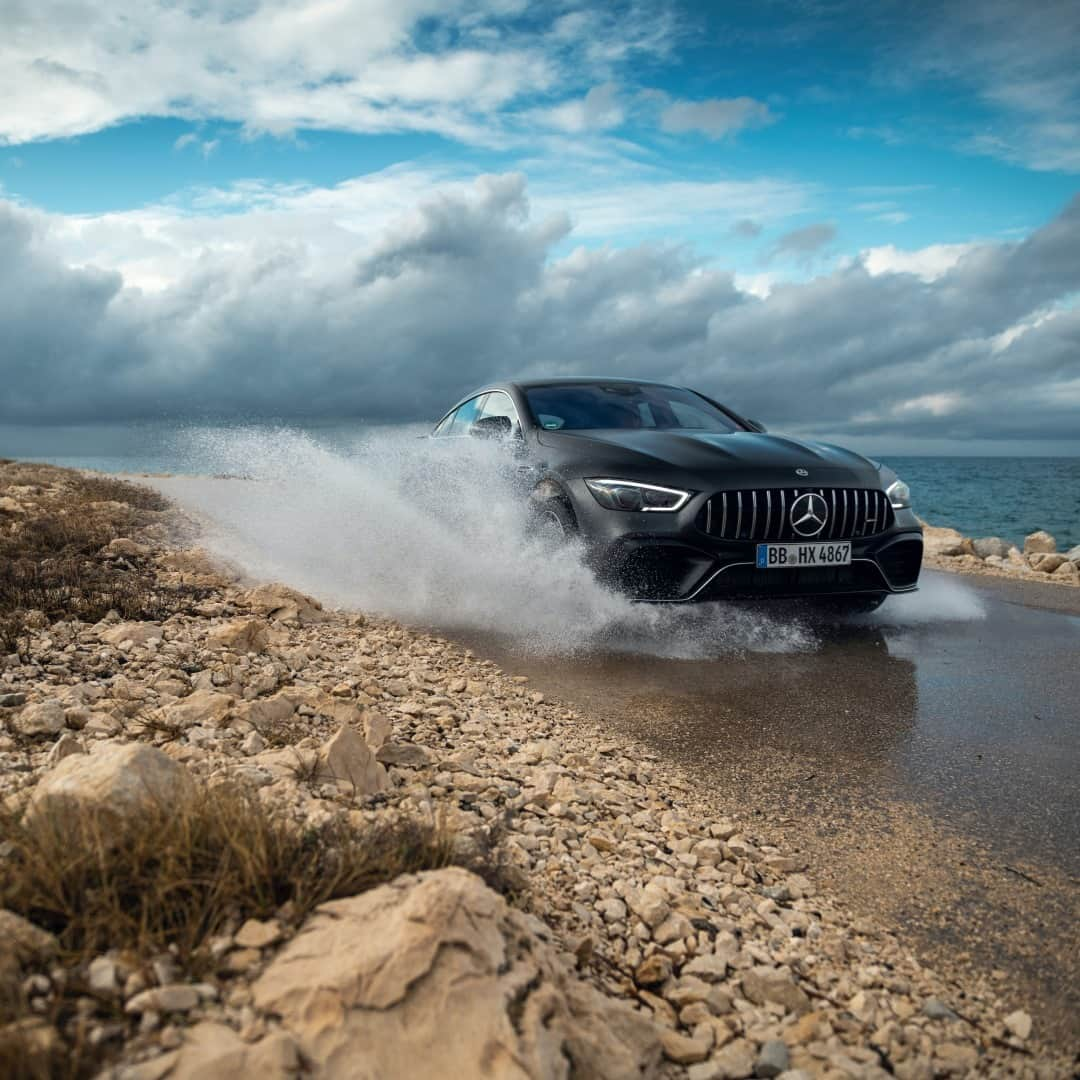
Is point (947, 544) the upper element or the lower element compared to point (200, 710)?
lower

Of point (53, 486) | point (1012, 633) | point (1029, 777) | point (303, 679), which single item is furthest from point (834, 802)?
point (53, 486)

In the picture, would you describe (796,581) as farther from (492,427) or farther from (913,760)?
(492,427)

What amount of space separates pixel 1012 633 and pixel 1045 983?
4.79 m

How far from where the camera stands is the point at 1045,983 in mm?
2092

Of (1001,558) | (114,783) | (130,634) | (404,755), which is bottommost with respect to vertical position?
(1001,558)

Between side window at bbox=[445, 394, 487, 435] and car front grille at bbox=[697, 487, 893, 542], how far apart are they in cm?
297

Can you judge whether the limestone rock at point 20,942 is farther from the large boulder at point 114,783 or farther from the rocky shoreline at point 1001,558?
the rocky shoreline at point 1001,558

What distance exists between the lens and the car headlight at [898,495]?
5965mm

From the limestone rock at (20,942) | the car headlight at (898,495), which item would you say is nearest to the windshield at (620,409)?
the car headlight at (898,495)

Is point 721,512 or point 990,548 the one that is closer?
point 721,512

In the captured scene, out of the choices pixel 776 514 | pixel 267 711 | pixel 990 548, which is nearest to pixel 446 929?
pixel 267 711

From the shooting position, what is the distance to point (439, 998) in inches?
57.7

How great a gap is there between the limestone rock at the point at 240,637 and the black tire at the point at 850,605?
3746 millimetres

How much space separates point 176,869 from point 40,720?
177 cm
